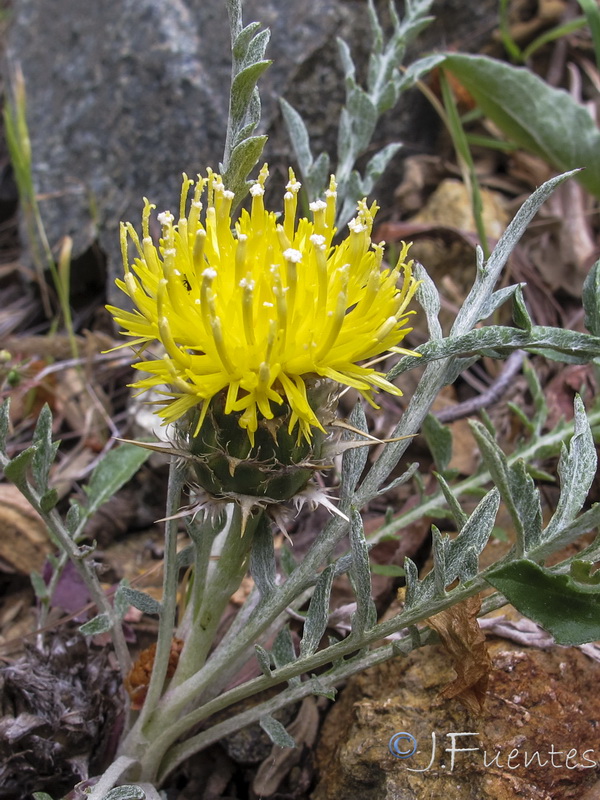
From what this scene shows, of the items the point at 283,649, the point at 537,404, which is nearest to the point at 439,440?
the point at 537,404

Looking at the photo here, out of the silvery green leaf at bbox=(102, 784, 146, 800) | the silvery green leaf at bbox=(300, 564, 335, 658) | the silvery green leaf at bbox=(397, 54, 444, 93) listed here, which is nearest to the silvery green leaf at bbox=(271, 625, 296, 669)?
the silvery green leaf at bbox=(300, 564, 335, 658)

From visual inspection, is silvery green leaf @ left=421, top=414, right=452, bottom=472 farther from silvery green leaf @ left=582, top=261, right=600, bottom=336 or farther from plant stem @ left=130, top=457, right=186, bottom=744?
plant stem @ left=130, top=457, right=186, bottom=744

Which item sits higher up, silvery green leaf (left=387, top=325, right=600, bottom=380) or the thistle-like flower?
the thistle-like flower

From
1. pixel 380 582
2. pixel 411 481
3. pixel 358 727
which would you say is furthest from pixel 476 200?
pixel 358 727

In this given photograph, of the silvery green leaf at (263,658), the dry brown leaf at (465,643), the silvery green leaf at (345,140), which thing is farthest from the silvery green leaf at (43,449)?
the silvery green leaf at (345,140)

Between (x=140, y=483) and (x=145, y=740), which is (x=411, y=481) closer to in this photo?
(x=140, y=483)

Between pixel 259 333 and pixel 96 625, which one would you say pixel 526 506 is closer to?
pixel 259 333

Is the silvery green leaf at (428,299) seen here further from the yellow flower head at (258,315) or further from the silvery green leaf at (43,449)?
the silvery green leaf at (43,449)
